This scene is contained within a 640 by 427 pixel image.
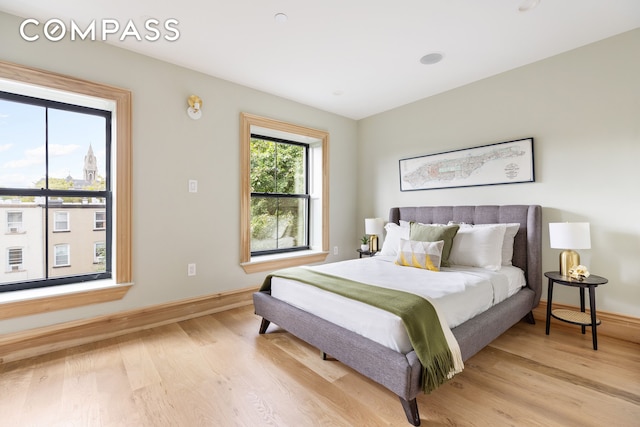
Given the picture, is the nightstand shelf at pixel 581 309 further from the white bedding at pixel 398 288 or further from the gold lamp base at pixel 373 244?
the gold lamp base at pixel 373 244

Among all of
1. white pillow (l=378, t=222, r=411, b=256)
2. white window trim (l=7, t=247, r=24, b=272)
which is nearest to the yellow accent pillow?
white pillow (l=378, t=222, r=411, b=256)

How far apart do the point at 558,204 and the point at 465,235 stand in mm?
911

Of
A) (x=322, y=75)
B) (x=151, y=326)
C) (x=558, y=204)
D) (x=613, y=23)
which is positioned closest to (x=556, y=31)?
(x=613, y=23)

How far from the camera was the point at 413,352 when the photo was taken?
1.57 meters

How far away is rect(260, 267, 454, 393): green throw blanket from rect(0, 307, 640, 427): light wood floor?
0.25 metres

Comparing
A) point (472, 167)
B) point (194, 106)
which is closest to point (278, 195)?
point (194, 106)

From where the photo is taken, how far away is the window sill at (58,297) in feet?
7.06

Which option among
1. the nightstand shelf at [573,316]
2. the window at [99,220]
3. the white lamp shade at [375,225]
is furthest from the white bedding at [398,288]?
the window at [99,220]

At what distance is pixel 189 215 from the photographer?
2998 mm

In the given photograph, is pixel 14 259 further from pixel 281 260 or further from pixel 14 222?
pixel 281 260

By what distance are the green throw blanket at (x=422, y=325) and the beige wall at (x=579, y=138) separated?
1.98 m

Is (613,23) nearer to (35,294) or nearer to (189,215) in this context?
(189,215)

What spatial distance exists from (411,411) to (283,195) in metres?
3.04

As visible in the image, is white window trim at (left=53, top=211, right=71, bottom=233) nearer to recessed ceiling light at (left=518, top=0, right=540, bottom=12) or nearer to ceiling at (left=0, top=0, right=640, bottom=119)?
ceiling at (left=0, top=0, right=640, bottom=119)
